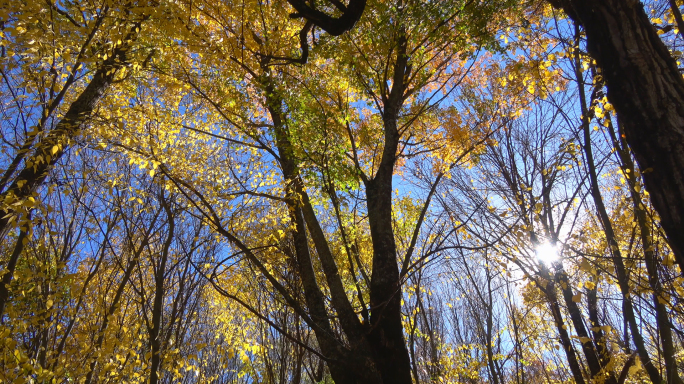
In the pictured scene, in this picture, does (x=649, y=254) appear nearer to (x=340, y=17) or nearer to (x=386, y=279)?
(x=386, y=279)

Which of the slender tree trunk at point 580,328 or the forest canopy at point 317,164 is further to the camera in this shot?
the slender tree trunk at point 580,328

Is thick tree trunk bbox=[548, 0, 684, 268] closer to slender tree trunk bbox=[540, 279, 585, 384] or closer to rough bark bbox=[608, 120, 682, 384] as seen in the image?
rough bark bbox=[608, 120, 682, 384]

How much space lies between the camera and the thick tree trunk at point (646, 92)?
1396mm

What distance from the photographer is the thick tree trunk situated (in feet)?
4.58

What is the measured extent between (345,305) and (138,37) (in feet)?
13.9

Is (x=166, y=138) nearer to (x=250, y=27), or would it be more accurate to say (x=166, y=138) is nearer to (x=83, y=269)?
(x=250, y=27)

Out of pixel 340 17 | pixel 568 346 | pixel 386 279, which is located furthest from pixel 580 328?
pixel 340 17

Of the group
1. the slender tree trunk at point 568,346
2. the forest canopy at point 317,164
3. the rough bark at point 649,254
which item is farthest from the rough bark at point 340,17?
the slender tree trunk at point 568,346

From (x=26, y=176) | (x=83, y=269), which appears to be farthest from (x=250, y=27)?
(x=83, y=269)

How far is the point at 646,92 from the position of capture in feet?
4.97

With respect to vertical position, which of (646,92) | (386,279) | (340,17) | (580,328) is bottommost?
(580,328)

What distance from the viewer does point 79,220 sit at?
5121mm

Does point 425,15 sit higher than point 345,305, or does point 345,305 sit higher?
point 425,15

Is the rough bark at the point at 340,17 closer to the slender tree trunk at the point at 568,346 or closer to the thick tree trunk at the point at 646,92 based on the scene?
the thick tree trunk at the point at 646,92
